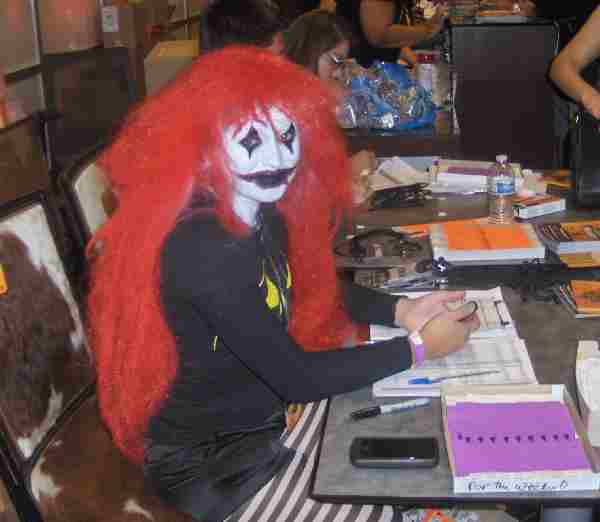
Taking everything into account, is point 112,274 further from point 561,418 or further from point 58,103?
point 58,103

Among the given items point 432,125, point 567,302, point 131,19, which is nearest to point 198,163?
point 567,302

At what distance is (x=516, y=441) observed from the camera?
1.09 meters

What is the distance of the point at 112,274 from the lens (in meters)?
1.23

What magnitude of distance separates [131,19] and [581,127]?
3902 millimetres

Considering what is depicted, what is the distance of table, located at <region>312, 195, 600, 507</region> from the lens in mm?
1027

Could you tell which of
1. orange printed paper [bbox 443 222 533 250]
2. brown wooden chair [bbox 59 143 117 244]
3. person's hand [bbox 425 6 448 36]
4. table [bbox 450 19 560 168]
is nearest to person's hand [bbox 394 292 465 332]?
orange printed paper [bbox 443 222 533 250]

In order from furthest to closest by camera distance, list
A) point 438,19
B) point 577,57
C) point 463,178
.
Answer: point 438,19 → point 577,57 → point 463,178

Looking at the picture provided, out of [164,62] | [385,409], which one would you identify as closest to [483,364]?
[385,409]

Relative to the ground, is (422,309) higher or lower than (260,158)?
lower

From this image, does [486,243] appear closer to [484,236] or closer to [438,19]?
[484,236]

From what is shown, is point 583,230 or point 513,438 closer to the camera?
point 513,438

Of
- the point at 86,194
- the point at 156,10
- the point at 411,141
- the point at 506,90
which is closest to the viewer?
the point at 86,194

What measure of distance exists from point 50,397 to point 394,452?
67 cm

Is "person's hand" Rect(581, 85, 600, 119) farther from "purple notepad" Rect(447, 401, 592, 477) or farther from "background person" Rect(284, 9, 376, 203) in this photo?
"purple notepad" Rect(447, 401, 592, 477)
